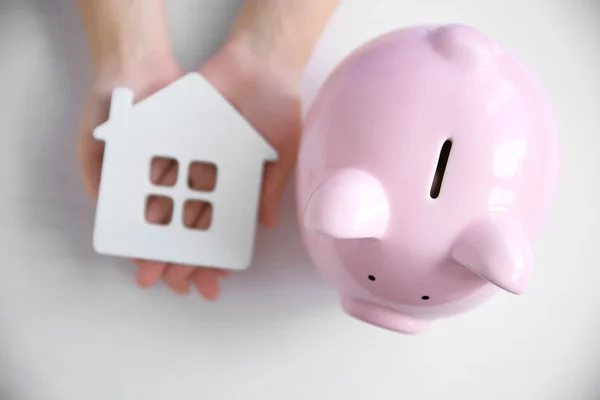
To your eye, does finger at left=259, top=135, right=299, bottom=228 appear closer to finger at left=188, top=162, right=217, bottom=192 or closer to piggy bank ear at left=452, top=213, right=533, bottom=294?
finger at left=188, top=162, right=217, bottom=192

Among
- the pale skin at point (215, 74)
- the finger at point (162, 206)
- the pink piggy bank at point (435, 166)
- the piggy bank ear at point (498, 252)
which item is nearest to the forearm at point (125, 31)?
the pale skin at point (215, 74)

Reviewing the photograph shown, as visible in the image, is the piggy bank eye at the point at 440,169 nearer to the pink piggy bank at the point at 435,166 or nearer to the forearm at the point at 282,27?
the pink piggy bank at the point at 435,166

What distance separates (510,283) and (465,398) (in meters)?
0.27

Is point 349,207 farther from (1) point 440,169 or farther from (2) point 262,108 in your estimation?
(2) point 262,108

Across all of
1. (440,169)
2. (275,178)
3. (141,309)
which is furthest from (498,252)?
(141,309)

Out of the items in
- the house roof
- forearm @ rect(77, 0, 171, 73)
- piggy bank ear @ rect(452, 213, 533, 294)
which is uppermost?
forearm @ rect(77, 0, 171, 73)

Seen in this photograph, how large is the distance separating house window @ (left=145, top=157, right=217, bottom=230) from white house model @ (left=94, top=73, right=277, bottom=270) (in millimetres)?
20

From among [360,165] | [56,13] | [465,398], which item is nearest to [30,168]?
[56,13]

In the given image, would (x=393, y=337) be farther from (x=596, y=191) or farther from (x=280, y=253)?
(x=596, y=191)

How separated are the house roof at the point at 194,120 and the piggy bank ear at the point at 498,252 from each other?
0.19 m

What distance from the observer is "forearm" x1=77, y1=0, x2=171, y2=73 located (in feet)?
1.74

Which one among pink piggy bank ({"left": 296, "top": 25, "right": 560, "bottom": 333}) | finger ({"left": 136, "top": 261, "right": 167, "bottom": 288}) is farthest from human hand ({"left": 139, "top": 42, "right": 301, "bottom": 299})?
pink piggy bank ({"left": 296, "top": 25, "right": 560, "bottom": 333})

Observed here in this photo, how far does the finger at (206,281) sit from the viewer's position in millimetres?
542

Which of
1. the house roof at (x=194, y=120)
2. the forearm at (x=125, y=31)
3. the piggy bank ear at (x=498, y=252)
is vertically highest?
the forearm at (x=125, y=31)
